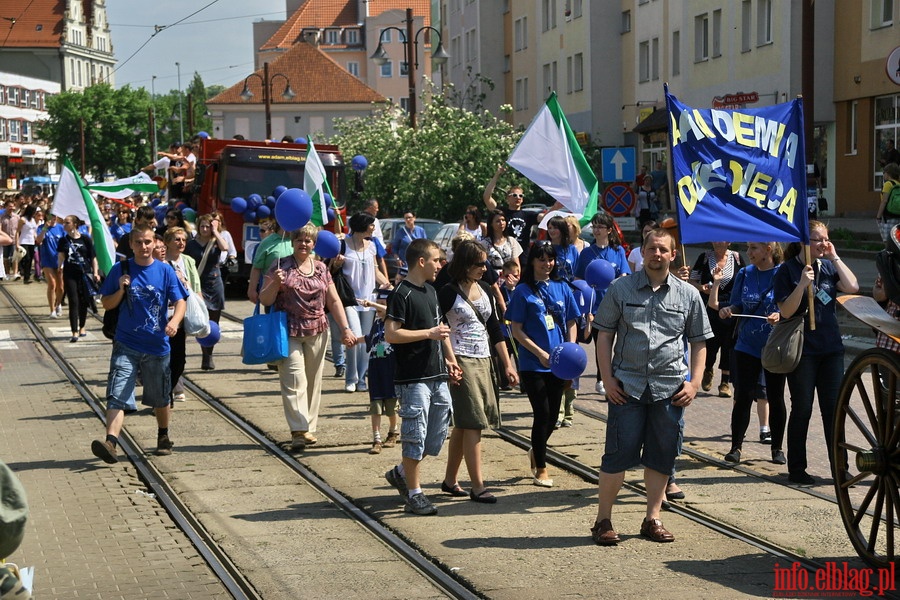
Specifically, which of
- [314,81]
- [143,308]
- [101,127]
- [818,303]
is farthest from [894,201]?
[101,127]

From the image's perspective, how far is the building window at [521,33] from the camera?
198ft

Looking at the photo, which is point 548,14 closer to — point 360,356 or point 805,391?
point 360,356

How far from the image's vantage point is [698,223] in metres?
8.54

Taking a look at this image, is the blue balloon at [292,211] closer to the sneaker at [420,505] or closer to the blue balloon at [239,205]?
the sneaker at [420,505]

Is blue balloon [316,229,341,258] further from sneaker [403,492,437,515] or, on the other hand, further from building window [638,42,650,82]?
building window [638,42,650,82]

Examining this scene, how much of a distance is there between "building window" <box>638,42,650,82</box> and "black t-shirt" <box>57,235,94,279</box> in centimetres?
3148

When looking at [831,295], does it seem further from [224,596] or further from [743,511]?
[224,596]

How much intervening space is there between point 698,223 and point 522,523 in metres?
2.27

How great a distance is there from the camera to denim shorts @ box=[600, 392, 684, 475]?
705 cm

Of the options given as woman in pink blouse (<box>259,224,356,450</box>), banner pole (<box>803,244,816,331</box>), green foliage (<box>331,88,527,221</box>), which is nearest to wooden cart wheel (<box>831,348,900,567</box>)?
banner pole (<box>803,244,816,331</box>)

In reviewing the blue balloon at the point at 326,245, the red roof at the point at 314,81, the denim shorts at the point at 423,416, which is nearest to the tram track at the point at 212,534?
the denim shorts at the point at 423,416

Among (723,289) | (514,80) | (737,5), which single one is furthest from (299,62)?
(723,289)

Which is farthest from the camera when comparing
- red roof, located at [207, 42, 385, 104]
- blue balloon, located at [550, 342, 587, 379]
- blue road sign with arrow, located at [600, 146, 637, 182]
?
red roof, located at [207, 42, 385, 104]

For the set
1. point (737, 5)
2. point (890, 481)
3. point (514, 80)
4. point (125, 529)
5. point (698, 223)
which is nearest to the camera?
point (890, 481)
